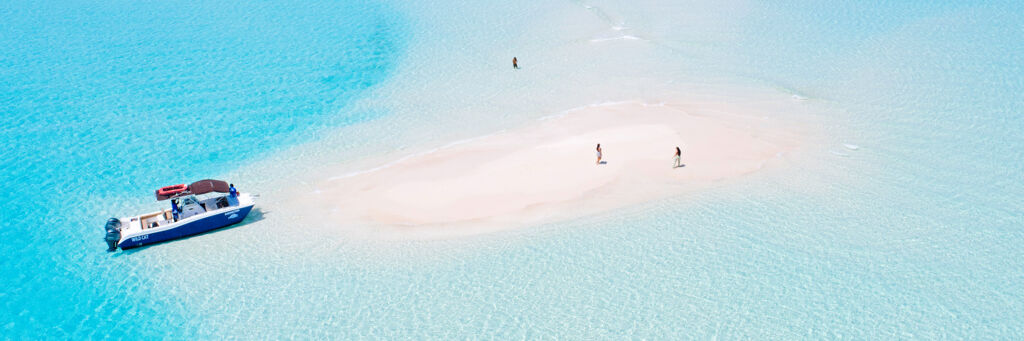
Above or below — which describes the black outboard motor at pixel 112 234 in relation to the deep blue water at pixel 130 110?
below

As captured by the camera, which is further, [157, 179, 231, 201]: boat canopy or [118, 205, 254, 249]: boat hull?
[157, 179, 231, 201]: boat canopy

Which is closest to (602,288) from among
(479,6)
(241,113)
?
(241,113)

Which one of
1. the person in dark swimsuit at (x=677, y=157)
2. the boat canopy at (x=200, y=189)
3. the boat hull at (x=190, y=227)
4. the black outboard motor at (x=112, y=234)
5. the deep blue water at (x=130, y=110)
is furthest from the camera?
the person in dark swimsuit at (x=677, y=157)

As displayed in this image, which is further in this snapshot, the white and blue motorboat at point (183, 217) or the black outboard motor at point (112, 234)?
the white and blue motorboat at point (183, 217)

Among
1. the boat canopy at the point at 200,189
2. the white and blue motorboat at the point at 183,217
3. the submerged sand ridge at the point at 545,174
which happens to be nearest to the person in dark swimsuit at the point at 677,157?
the submerged sand ridge at the point at 545,174

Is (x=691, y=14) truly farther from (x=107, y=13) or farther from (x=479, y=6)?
(x=107, y=13)

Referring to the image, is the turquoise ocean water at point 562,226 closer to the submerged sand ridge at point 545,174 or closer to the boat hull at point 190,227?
the boat hull at point 190,227

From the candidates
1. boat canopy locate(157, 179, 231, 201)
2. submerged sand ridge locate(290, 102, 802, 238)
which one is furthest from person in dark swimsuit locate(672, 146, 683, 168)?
boat canopy locate(157, 179, 231, 201)

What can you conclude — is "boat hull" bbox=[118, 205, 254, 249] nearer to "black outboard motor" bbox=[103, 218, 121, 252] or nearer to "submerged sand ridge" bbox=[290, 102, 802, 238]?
"black outboard motor" bbox=[103, 218, 121, 252]

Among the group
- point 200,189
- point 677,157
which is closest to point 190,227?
point 200,189
